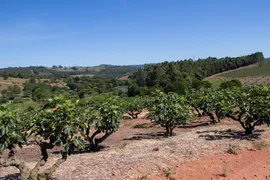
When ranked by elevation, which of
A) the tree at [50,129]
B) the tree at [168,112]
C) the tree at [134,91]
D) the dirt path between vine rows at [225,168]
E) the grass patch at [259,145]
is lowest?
the tree at [134,91]

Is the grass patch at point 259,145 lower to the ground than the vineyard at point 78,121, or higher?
lower

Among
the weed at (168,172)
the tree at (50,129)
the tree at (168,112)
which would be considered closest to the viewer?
the tree at (50,129)

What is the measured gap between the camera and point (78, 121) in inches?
361

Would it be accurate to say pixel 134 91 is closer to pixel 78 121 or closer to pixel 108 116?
pixel 108 116

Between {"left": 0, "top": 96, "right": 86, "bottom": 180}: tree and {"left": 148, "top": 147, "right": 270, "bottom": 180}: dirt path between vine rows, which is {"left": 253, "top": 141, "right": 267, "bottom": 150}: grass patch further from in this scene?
{"left": 0, "top": 96, "right": 86, "bottom": 180}: tree

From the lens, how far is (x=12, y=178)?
11.2 metres

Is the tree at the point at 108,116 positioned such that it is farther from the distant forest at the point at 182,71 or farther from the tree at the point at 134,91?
the tree at the point at 134,91

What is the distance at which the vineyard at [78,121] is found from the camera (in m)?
8.70

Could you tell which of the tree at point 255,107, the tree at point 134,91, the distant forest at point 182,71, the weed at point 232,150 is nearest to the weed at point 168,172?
the weed at point 232,150

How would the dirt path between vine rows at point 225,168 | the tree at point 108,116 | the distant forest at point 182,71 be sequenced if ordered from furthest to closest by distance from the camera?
the distant forest at point 182,71 < the tree at point 108,116 < the dirt path between vine rows at point 225,168

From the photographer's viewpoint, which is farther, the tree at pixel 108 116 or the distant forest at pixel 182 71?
the distant forest at pixel 182 71

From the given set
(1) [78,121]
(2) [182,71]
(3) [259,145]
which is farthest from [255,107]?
(2) [182,71]

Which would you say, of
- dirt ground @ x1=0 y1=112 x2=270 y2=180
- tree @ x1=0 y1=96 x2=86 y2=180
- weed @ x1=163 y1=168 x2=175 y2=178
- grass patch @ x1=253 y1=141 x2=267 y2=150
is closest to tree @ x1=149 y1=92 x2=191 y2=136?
dirt ground @ x1=0 y1=112 x2=270 y2=180

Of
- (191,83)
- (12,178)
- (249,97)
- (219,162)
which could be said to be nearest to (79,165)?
(12,178)
